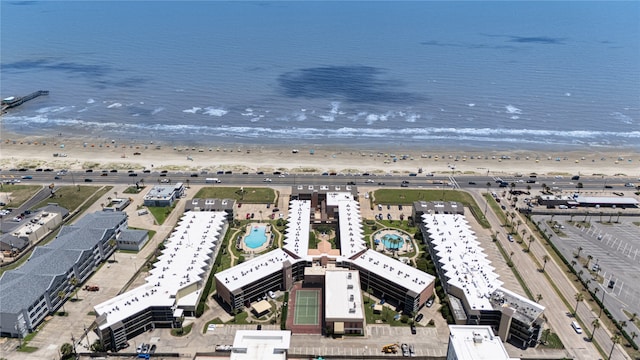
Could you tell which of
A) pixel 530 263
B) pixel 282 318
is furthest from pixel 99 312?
pixel 530 263

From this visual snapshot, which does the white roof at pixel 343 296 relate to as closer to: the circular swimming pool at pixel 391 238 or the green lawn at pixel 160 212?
the circular swimming pool at pixel 391 238

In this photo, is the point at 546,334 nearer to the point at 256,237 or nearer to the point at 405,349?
the point at 405,349

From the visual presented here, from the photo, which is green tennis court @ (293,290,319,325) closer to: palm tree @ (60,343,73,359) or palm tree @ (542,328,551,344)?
palm tree @ (60,343,73,359)

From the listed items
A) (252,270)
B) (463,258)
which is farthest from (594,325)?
(252,270)

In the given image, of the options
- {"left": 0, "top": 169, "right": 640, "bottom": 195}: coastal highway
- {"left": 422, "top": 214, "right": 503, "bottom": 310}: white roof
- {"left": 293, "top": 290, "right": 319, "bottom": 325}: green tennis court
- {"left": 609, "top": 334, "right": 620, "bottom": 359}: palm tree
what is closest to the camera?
{"left": 609, "top": 334, "right": 620, "bottom": 359}: palm tree

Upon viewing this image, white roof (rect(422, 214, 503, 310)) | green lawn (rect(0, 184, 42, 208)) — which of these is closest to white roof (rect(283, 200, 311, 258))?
white roof (rect(422, 214, 503, 310))

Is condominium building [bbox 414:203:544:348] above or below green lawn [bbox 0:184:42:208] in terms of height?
above

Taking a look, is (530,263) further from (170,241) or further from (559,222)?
(170,241)
